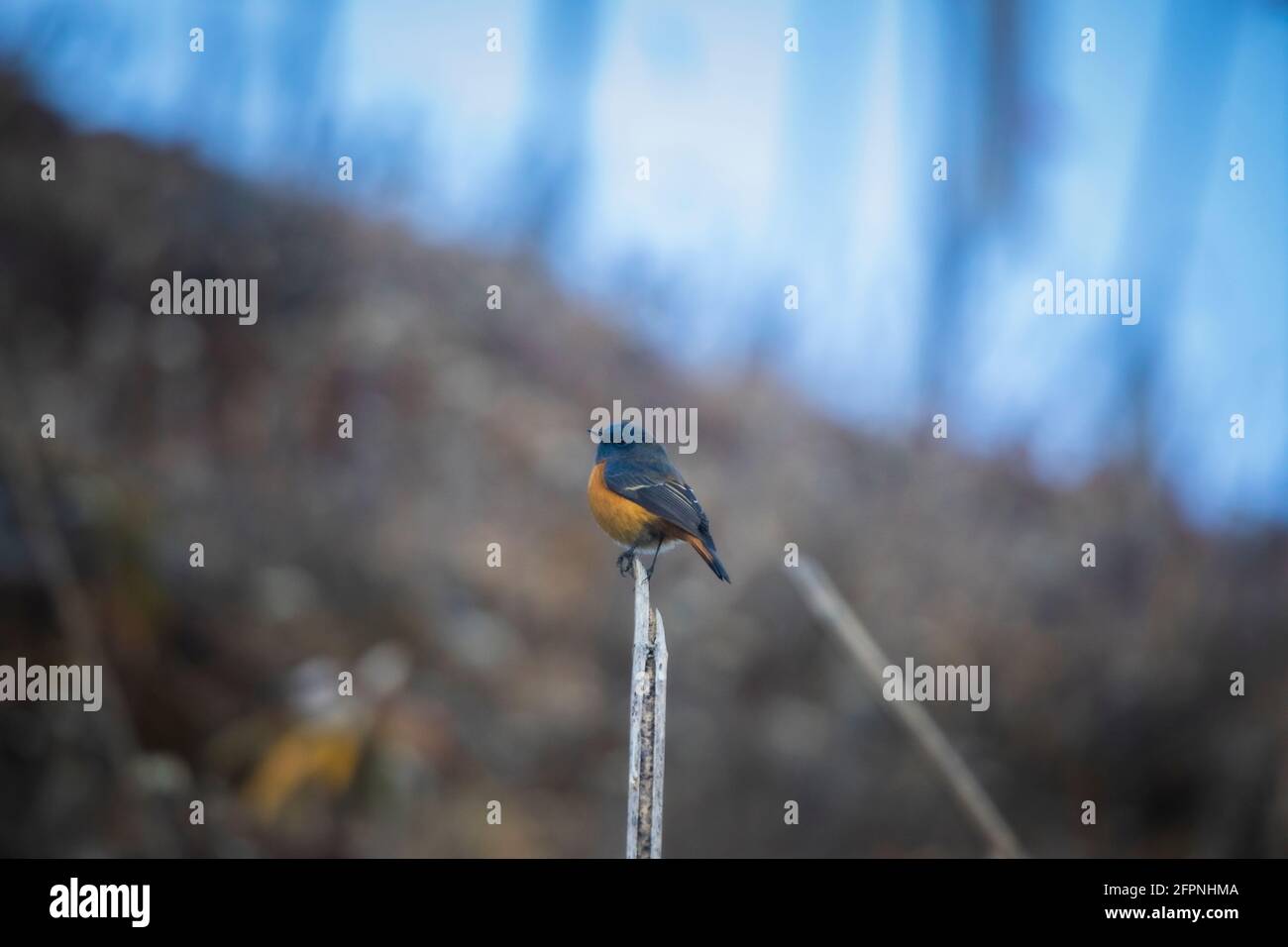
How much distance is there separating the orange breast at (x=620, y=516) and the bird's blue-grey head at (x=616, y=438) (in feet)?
0.65

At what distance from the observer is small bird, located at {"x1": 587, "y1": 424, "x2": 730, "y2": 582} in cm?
413

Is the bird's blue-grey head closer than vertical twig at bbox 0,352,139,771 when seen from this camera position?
Yes

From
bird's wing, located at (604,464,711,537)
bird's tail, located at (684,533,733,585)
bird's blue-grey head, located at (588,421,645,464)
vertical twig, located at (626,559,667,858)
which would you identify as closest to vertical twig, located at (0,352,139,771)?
bird's blue-grey head, located at (588,421,645,464)

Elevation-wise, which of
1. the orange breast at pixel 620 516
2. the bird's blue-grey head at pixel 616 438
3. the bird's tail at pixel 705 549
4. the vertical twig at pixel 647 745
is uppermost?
the bird's blue-grey head at pixel 616 438

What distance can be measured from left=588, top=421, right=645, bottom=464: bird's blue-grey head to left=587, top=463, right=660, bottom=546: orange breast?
0.20 m

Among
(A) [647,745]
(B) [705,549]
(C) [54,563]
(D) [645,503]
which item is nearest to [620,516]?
(D) [645,503]

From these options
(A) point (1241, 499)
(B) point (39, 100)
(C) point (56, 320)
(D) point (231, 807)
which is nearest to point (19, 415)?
(C) point (56, 320)

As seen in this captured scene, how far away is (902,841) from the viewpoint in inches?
291

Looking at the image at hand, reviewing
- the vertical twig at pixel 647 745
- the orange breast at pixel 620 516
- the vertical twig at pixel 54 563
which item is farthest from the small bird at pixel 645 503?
the vertical twig at pixel 54 563

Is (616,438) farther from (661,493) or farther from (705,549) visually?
(705,549)

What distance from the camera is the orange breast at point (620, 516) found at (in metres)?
4.18

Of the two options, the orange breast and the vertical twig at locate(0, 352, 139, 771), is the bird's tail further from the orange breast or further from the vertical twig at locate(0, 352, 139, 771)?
the vertical twig at locate(0, 352, 139, 771)

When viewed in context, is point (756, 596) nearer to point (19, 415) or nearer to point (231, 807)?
point (231, 807)

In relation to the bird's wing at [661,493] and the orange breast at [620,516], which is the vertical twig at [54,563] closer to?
the orange breast at [620,516]
